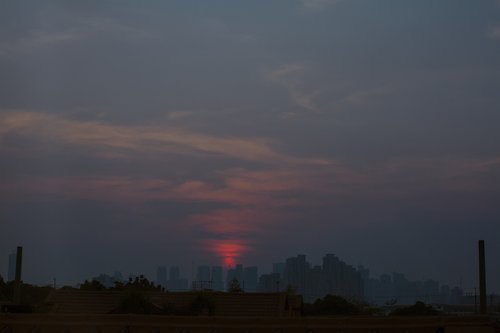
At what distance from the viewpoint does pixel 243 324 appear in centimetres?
2403

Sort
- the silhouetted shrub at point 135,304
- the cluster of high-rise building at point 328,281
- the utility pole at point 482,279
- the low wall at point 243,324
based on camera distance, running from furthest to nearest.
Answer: the cluster of high-rise building at point 328,281, the silhouetted shrub at point 135,304, the utility pole at point 482,279, the low wall at point 243,324

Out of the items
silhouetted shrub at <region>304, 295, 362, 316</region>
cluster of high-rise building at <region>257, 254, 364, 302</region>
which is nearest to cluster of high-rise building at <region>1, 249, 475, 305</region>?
cluster of high-rise building at <region>257, 254, 364, 302</region>

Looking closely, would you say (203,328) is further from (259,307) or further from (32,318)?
(259,307)

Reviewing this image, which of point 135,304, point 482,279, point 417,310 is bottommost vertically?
point 417,310

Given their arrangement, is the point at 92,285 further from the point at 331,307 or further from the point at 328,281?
the point at 328,281

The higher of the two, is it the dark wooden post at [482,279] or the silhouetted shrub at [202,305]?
the dark wooden post at [482,279]

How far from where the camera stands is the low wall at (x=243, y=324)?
23766 millimetres

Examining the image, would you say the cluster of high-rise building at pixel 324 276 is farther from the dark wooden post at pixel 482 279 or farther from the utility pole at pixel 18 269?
the dark wooden post at pixel 482 279

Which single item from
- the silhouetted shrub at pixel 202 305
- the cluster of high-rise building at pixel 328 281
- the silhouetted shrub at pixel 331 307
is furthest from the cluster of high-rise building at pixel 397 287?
the silhouetted shrub at pixel 202 305

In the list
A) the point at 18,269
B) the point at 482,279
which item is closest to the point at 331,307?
the point at 18,269

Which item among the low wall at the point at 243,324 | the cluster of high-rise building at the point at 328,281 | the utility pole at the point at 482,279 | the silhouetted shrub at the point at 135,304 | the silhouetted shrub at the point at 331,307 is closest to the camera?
the low wall at the point at 243,324

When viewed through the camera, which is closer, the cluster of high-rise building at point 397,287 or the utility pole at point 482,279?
the utility pole at point 482,279

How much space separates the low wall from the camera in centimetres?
2377

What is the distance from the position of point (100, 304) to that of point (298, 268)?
72467 millimetres
